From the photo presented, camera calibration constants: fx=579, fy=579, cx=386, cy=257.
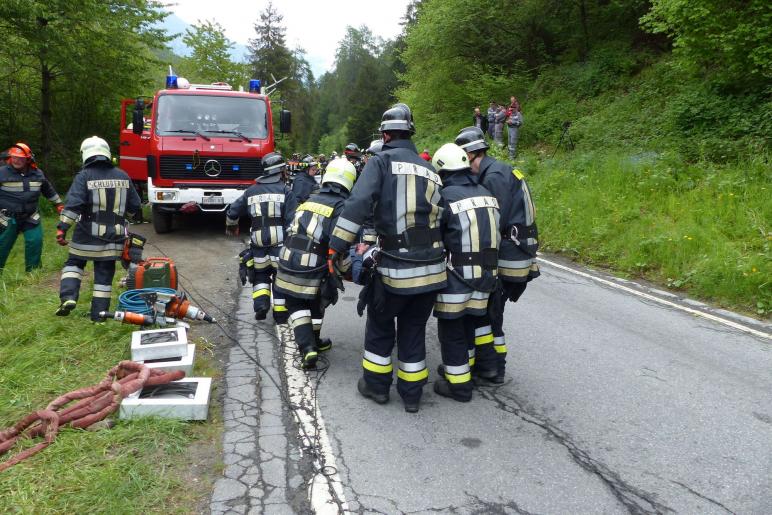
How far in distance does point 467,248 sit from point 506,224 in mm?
585

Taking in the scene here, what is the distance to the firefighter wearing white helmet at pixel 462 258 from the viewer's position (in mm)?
4234

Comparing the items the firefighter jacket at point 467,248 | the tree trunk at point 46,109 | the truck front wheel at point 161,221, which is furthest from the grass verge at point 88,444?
the tree trunk at point 46,109

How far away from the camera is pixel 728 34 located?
10.4 meters

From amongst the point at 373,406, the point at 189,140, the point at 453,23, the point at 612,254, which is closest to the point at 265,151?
the point at 189,140

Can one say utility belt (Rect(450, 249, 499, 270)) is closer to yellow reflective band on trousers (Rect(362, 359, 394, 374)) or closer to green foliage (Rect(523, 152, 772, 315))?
yellow reflective band on trousers (Rect(362, 359, 394, 374))

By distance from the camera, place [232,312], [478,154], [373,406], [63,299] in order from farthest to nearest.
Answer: [232,312] → [63,299] → [478,154] → [373,406]

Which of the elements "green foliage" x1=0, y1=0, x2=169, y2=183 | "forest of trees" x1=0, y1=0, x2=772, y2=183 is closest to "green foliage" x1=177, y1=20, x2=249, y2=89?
"forest of trees" x1=0, y1=0, x2=772, y2=183

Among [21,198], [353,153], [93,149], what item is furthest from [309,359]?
[353,153]

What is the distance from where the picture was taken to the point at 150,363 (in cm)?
449

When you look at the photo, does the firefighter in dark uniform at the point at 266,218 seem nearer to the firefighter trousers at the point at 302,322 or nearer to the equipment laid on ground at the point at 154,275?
the equipment laid on ground at the point at 154,275

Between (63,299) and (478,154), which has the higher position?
(478,154)

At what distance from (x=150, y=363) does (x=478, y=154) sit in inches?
122

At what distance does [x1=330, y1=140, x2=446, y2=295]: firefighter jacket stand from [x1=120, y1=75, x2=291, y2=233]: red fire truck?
6.84 metres

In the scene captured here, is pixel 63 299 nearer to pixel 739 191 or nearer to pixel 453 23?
pixel 739 191
